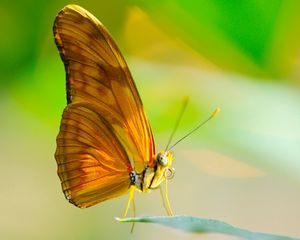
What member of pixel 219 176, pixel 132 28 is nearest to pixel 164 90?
pixel 132 28

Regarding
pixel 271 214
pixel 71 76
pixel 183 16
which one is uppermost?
pixel 183 16

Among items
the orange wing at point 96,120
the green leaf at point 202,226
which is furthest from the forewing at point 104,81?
the green leaf at point 202,226

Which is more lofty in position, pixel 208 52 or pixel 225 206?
pixel 208 52

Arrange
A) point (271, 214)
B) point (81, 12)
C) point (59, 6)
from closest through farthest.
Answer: point (81, 12) → point (59, 6) → point (271, 214)

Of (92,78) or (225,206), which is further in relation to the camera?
(225,206)

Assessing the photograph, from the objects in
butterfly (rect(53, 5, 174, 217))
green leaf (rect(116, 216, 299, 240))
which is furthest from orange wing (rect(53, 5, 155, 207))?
green leaf (rect(116, 216, 299, 240))

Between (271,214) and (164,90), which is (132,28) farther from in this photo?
(271,214)

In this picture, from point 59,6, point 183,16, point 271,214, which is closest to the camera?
point 183,16

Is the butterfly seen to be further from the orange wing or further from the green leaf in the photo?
the green leaf
